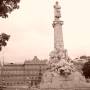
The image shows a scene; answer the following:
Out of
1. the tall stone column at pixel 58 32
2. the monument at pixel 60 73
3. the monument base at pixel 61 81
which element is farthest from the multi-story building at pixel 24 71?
the monument base at pixel 61 81

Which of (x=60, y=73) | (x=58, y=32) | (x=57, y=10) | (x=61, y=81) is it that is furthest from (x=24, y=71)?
(x=61, y=81)

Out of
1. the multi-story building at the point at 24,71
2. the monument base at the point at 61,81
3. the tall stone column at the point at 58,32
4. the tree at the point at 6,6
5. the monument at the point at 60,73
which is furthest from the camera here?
the multi-story building at the point at 24,71

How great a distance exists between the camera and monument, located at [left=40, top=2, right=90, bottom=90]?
45594mm

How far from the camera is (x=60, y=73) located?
4825cm

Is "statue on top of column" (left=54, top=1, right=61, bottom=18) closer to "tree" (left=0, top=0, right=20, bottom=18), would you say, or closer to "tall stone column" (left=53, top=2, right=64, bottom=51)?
"tall stone column" (left=53, top=2, right=64, bottom=51)

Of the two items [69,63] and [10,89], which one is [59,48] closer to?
[69,63]

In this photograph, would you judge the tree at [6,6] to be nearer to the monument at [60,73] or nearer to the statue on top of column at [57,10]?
the monument at [60,73]

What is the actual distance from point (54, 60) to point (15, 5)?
119 ft

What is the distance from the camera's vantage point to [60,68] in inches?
1896

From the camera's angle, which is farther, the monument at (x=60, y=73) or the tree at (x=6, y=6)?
the monument at (x=60, y=73)

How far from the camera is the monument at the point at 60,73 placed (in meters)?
45.6

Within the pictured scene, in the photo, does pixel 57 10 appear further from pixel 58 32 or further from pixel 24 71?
pixel 24 71

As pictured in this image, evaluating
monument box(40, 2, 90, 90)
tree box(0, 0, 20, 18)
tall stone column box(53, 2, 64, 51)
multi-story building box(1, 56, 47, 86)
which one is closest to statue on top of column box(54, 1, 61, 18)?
tall stone column box(53, 2, 64, 51)

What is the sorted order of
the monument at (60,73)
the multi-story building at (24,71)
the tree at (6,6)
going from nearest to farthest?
the tree at (6,6) < the monument at (60,73) < the multi-story building at (24,71)
